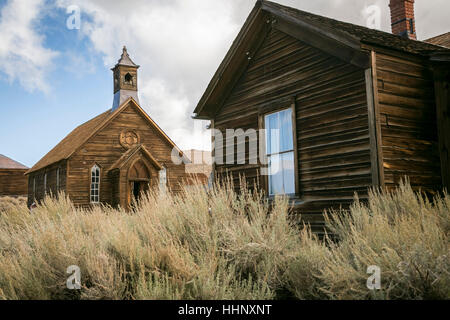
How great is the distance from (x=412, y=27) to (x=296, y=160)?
7413 mm

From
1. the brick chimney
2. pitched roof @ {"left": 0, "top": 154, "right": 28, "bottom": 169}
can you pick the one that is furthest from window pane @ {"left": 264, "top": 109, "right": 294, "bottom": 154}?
pitched roof @ {"left": 0, "top": 154, "right": 28, "bottom": 169}

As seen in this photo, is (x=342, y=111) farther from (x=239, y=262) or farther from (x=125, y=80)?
(x=125, y=80)

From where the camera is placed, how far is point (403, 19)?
1306 cm

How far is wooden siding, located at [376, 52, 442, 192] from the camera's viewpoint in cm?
751

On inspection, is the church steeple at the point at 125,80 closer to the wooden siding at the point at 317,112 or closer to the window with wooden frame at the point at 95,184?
the window with wooden frame at the point at 95,184

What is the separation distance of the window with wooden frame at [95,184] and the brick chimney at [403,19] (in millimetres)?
16829

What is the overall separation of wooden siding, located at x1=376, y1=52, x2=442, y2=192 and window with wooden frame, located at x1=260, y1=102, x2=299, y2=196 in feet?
6.94

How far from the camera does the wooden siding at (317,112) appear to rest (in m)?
7.77

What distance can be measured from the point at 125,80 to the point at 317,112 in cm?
2065

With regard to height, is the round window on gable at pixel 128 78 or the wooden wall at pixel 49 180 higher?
the round window on gable at pixel 128 78

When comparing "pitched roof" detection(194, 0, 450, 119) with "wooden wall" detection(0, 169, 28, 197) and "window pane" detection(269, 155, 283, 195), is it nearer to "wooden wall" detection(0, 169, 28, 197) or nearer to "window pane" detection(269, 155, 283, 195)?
"window pane" detection(269, 155, 283, 195)

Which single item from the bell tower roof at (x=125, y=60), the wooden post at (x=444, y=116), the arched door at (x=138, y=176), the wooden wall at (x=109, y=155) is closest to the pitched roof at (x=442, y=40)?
the wooden post at (x=444, y=116)
